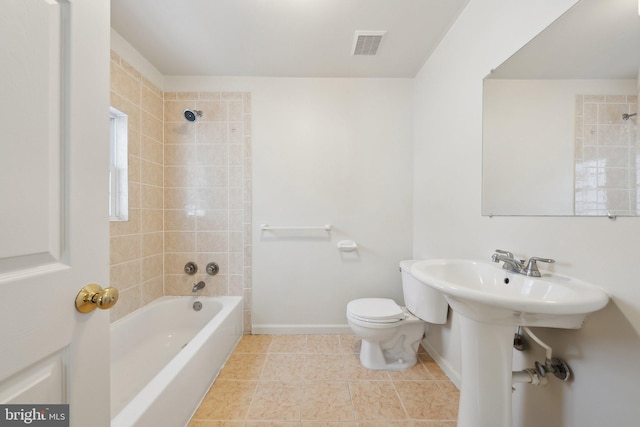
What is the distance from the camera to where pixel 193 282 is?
216 cm

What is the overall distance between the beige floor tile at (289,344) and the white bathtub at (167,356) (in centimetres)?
33

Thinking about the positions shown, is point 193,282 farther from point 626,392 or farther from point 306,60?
point 626,392

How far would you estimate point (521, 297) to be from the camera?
0.71 metres

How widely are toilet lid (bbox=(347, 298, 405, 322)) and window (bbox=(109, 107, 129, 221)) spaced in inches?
69.9

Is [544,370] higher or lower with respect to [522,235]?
lower

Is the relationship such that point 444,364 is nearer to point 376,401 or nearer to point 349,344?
point 376,401

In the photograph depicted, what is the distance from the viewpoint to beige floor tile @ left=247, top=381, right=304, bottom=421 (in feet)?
4.30

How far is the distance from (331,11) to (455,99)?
0.91 m

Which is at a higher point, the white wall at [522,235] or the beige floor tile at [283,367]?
the white wall at [522,235]

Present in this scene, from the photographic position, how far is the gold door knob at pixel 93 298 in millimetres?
531

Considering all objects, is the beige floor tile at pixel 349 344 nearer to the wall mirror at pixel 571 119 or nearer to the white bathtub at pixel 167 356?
the white bathtub at pixel 167 356

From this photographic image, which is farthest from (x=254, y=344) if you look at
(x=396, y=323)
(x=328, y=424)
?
(x=396, y=323)

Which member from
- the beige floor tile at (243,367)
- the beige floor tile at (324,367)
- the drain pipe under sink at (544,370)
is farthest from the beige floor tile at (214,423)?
the drain pipe under sink at (544,370)

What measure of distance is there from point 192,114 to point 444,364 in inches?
106
